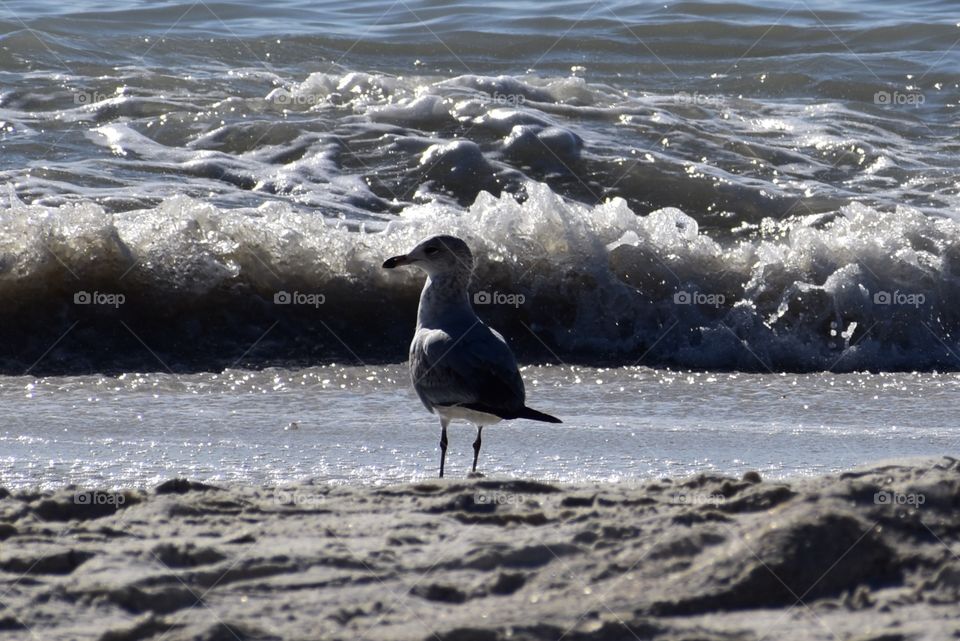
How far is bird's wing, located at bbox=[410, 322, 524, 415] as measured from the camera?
4.62 m

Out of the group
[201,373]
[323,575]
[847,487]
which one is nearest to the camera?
[323,575]

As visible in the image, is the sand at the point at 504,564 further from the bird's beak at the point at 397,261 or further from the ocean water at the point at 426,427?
the bird's beak at the point at 397,261

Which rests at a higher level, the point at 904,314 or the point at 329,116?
the point at 329,116

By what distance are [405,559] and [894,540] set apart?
1.11m

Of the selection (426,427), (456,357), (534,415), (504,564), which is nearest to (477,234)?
(426,427)

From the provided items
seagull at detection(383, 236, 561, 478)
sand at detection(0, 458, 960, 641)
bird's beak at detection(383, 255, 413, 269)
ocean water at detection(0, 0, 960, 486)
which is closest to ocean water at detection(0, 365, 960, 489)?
ocean water at detection(0, 0, 960, 486)

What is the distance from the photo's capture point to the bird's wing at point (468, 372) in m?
4.62

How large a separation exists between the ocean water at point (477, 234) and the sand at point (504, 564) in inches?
49.4

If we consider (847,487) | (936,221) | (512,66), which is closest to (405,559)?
(847,487)

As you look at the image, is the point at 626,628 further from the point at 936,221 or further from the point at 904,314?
the point at 936,221

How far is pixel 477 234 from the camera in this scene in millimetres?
7512

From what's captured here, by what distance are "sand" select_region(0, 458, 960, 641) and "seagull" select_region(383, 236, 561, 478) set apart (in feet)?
3.61

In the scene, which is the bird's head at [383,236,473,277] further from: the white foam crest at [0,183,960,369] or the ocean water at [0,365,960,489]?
the white foam crest at [0,183,960,369]

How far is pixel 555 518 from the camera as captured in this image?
3.29 metres
